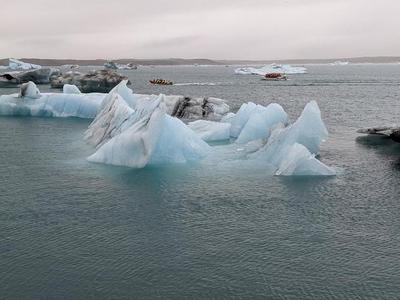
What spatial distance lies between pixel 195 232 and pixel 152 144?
8.12 metres

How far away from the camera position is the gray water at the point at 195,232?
10.6m

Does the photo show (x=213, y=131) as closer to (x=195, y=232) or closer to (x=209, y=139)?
(x=209, y=139)

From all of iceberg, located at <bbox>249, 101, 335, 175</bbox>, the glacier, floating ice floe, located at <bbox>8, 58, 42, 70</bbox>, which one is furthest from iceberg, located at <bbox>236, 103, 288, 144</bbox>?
floating ice floe, located at <bbox>8, 58, 42, 70</bbox>

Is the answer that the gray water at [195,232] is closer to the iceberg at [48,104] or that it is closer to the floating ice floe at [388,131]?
the floating ice floe at [388,131]

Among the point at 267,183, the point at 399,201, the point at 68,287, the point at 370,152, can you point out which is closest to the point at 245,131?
the point at 370,152

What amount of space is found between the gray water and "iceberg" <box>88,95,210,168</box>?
78cm

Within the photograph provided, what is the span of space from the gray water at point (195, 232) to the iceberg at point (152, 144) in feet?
2.54

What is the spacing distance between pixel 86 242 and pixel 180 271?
123 inches

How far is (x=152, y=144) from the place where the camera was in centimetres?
2108

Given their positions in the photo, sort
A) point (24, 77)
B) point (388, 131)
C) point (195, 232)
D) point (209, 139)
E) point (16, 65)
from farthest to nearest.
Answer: point (16, 65), point (24, 77), point (209, 139), point (388, 131), point (195, 232)

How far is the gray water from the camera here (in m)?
10.6

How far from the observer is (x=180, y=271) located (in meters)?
11.2

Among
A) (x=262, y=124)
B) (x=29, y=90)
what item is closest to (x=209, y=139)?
(x=262, y=124)

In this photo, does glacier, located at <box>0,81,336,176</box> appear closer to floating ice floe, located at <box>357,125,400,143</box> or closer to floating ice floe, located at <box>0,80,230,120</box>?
floating ice floe, located at <box>357,125,400,143</box>
